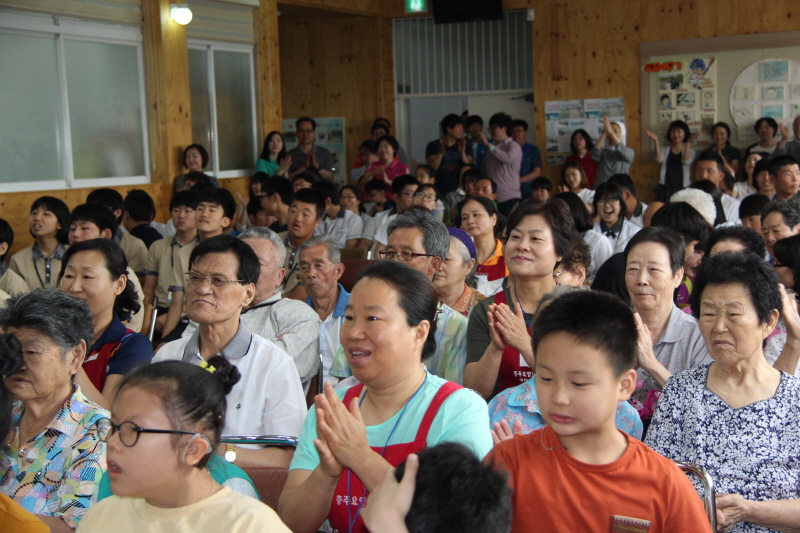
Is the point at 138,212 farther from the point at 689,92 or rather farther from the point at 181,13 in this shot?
the point at 689,92

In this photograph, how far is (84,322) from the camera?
2.27m

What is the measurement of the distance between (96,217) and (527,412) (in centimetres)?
350

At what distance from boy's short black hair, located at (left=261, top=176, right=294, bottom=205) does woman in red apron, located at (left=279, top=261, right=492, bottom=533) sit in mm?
4438

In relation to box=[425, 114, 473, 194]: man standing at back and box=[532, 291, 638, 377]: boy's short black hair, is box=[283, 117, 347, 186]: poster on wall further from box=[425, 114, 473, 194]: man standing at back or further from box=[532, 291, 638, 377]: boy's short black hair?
box=[532, 291, 638, 377]: boy's short black hair

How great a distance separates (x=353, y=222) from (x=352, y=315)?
4981mm

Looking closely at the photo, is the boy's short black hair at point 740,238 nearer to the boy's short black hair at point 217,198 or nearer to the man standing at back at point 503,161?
the boy's short black hair at point 217,198

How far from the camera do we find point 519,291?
2910 mm

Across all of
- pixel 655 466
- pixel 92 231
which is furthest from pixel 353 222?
pixel 655 466

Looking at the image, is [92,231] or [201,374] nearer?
[201,374]

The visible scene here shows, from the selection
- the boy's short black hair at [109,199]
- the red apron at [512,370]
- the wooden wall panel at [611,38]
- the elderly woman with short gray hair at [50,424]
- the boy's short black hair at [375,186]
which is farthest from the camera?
the wooden wall panel at [611,38]

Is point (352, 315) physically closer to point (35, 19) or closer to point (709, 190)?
point (709, 190)

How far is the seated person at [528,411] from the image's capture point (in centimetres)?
219

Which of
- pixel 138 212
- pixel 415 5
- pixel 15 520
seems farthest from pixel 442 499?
pixel 415 5

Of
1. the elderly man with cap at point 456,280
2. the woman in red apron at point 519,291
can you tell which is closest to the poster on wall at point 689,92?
the elderly man with cap at point 456,280
